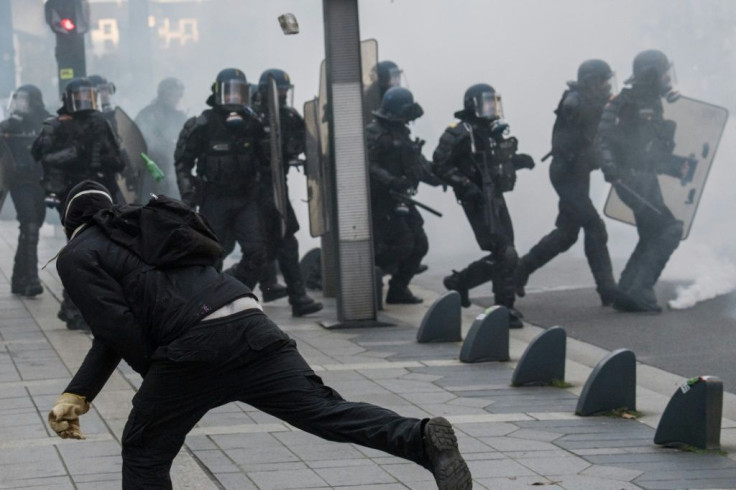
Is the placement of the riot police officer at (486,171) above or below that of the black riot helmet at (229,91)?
below

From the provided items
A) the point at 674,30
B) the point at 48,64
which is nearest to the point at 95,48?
the point at 48,64

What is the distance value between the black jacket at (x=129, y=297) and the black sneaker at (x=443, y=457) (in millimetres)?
722

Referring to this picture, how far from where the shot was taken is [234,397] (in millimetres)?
4309

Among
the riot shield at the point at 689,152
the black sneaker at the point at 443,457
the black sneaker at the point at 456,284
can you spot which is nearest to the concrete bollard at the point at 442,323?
the black sneaker at the point at 456,284

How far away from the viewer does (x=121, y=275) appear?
416cm

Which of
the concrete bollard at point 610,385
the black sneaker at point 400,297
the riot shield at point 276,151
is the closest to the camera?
the concrete bollard at point 610,385

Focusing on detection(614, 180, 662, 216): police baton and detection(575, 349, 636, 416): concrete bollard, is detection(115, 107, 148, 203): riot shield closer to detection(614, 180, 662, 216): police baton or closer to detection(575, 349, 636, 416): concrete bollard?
detection(614, 180, 662, 216): police baton

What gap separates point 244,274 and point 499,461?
4517 mm

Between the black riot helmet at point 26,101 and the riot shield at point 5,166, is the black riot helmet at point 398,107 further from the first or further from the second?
the black riot helmet at point 26,101

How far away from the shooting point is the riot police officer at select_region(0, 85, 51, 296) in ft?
38.5

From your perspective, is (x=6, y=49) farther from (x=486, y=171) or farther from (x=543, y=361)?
(x=543, y=361)

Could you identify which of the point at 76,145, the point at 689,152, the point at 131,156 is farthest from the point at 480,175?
the point at 131,156

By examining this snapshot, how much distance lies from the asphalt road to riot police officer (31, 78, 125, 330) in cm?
328

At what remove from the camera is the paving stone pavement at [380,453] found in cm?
554
